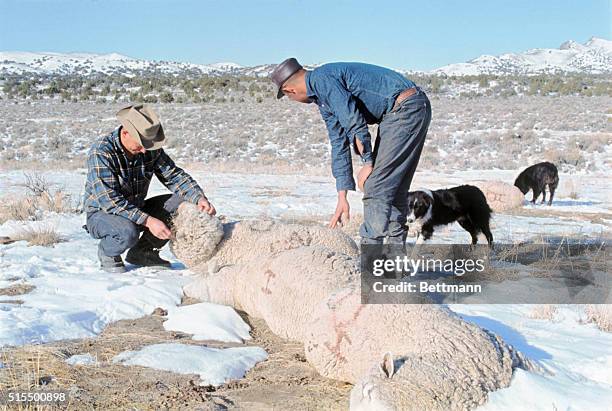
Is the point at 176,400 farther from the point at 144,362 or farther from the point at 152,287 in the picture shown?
the point at 152,287

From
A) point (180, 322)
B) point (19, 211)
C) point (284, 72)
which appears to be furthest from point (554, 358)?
point (19, 211)

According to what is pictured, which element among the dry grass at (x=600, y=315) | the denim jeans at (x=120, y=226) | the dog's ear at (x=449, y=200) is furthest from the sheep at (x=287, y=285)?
the dog's ear at (x=449, y=200)

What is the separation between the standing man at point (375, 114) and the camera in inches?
182

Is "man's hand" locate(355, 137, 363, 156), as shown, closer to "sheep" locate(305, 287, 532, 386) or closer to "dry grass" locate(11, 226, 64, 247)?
"sheep" locate(305, 287, 532, 386)

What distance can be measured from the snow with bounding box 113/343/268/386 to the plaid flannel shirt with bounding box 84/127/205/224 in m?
1.88

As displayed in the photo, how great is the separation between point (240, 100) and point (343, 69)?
1362 inches

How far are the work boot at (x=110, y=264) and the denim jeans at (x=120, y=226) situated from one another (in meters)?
0.05

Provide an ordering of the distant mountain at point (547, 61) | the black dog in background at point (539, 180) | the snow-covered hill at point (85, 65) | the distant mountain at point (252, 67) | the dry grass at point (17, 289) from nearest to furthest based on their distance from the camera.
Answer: the dry grass at point (17, 289) < the black dog in background at point (539, 180) < the snow-covered hill at point (85, 65) < the distant mountain at point (252, 67) < the distant mountain at point (547, 61)

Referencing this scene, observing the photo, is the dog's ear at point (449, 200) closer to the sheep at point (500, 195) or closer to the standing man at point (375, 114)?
the standing man at point (375, 114)

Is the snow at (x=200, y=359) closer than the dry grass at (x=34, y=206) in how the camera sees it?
Yes

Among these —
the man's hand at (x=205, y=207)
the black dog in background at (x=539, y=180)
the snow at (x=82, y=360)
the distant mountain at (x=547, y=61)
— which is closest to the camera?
the snow at (x=82, y=360)

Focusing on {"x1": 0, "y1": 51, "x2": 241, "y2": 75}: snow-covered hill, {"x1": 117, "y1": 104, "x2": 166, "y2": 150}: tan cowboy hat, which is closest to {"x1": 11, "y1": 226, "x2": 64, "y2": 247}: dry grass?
{"x1": 117, "y1": 104, "x2": 166, "y2": 150}: tan cowboy hat

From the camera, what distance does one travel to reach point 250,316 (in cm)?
480

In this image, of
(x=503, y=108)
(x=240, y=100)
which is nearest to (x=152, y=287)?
(x=503, y=108)
